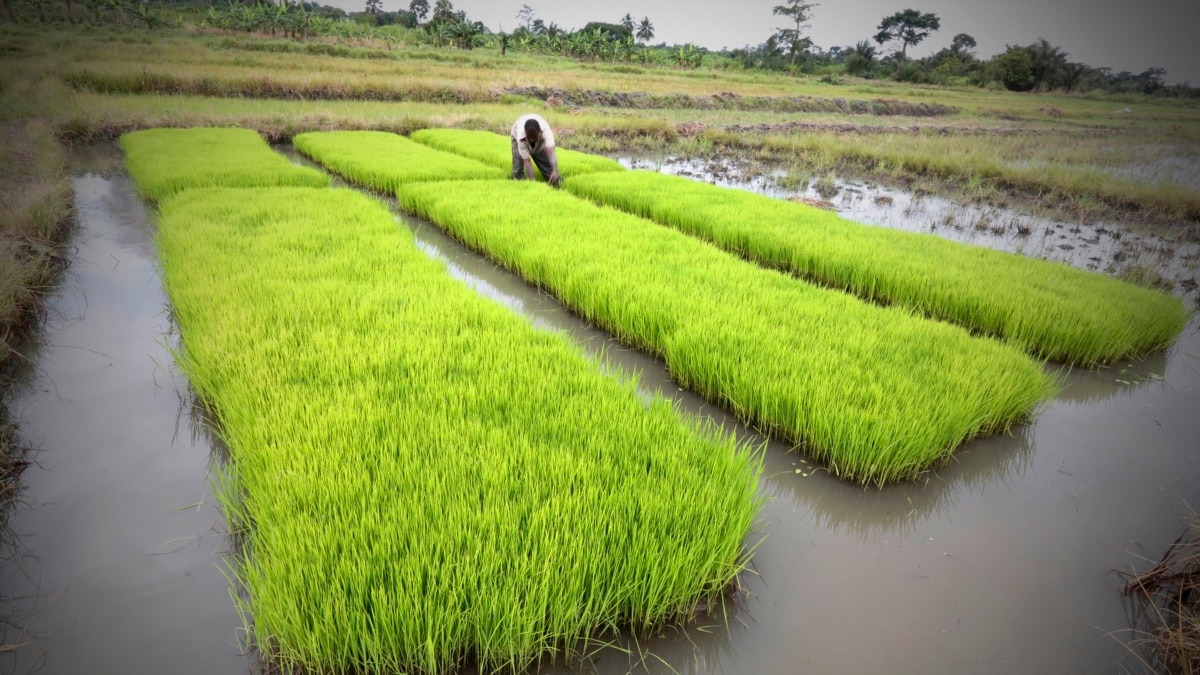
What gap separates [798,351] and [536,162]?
5518 millimetres

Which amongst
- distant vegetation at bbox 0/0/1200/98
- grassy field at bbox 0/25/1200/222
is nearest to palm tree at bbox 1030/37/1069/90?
distant vegetation at bbox 0/0/1200/98

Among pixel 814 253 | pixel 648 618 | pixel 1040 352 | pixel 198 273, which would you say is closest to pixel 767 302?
pixel 814 253

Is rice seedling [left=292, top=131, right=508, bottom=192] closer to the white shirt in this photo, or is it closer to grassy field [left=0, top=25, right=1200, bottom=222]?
the white shirt

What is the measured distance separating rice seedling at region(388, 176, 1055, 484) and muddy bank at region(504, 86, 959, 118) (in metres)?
14.5

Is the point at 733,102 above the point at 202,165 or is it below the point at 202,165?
above

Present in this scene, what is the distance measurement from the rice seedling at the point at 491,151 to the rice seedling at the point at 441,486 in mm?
5304

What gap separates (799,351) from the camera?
281 centimetres

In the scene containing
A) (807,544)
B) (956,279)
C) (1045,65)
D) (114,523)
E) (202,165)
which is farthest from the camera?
(1045,65)

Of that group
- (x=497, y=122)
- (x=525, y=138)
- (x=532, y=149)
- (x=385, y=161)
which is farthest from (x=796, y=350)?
(x=497, y=122)

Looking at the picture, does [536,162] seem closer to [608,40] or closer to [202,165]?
[202,165]

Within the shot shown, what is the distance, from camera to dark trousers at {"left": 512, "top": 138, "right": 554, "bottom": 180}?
6943mm

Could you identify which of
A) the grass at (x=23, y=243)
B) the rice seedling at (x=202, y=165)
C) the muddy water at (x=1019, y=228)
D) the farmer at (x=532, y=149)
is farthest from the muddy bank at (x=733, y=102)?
the grass at (x=23, y=243)

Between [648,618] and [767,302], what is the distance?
92.7 inches

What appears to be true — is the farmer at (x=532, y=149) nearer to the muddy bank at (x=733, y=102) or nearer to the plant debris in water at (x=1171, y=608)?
the plant debris in water at (x=1171, y=608)
